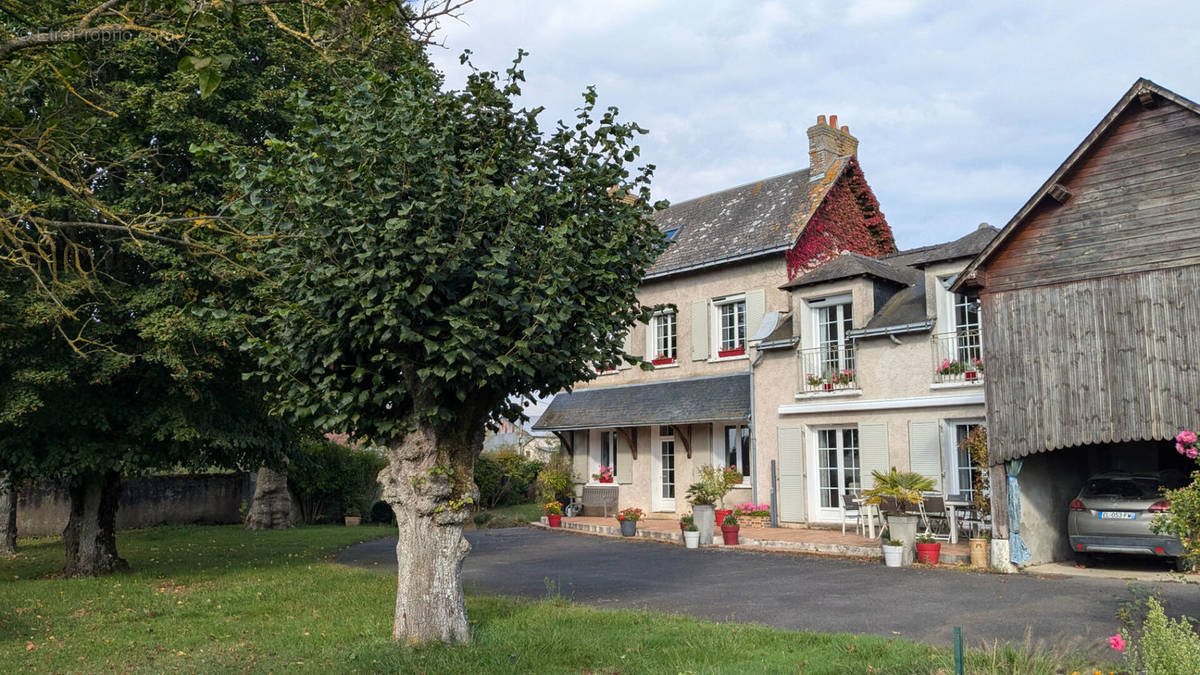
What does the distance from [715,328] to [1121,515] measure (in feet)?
37.1

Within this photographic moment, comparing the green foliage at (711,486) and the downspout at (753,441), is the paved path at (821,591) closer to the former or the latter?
the green foliage at (711,486)

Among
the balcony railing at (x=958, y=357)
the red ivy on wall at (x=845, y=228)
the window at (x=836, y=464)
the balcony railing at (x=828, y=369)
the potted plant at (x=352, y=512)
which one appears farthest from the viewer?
the potted plant at (x=352, y=512)

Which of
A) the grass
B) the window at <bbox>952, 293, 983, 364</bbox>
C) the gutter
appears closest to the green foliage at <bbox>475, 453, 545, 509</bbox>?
the gutter

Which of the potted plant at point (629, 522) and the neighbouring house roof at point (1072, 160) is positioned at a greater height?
the neighbouring house roof at point (1072, 160)

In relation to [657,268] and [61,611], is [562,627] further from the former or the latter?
[657,268]

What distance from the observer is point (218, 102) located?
13188mm

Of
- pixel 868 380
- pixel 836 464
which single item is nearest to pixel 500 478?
pixel 836 464

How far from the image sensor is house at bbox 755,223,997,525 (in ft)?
56.6

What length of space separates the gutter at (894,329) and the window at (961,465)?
1.98 metres

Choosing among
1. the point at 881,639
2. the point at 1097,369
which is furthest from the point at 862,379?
the point at 881,639

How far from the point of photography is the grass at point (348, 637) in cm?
745

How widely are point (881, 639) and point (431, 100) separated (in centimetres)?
644

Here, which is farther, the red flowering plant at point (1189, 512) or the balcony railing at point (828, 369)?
the balcony railing at point (828, 369)

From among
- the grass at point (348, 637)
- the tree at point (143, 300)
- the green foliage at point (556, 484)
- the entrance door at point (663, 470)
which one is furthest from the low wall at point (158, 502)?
the entrance door at point (663, 470)
